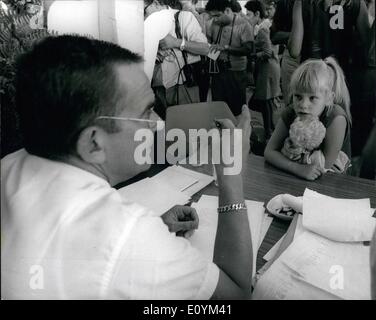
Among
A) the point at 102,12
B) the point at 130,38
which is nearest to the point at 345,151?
the point at 130,38

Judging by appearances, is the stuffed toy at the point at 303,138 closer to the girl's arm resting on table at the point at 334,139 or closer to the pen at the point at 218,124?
the girl's arm resting on table at the point at 334,139

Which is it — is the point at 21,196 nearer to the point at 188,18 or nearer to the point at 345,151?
the point at 188,18

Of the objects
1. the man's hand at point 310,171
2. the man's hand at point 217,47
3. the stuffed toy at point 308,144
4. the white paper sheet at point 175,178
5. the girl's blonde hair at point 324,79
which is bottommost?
the white paper sheet at point 175,178

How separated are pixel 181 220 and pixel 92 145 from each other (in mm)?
444

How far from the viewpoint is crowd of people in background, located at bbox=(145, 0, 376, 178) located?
120 cm

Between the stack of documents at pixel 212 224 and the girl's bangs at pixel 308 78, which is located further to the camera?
the girl's bangs at pixel 308 78

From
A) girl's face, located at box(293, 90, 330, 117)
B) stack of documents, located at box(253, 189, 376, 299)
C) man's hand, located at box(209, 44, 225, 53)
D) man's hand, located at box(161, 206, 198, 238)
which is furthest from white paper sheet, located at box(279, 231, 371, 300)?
man's hand, located at box(209, 44, 225, 53)

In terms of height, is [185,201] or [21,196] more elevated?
[21,196]

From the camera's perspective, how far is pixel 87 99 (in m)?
0.77

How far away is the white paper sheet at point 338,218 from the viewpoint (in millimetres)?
1044

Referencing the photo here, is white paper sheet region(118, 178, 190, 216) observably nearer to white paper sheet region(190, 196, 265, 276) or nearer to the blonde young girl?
white paper sheet region(190, 196, 265, 276)

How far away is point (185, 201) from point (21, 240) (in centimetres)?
65

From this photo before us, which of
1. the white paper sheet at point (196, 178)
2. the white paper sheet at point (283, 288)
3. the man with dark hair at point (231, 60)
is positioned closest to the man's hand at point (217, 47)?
the man with dark hair at point (231, 60)

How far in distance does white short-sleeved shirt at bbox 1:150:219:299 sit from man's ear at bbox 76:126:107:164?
6cm
